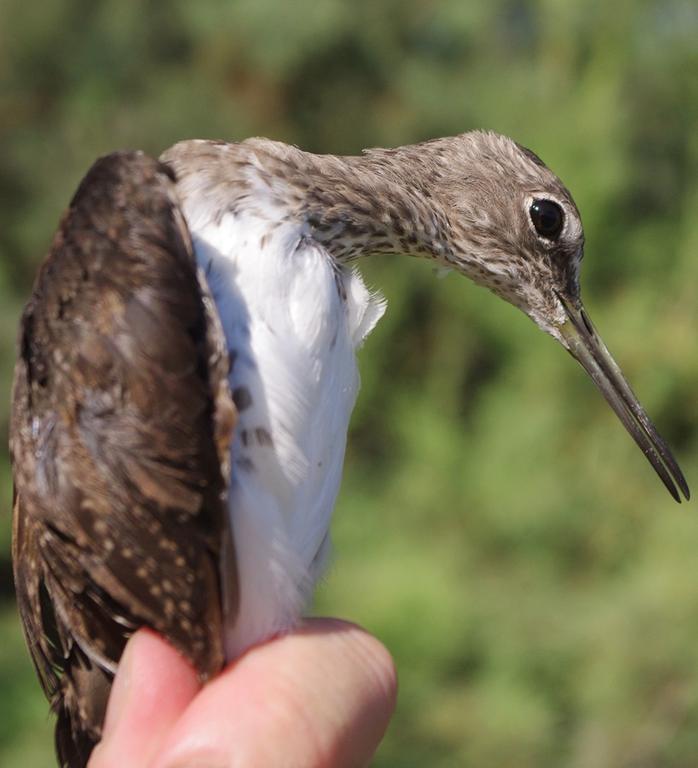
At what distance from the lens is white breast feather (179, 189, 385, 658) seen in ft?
6.19

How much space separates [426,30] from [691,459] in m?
2.82

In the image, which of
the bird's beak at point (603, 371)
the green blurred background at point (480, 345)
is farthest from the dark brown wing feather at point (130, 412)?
the green blurred background at point (480, 345)

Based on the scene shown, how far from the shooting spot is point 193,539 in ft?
5.94

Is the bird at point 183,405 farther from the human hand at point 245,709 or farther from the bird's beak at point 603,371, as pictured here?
the bird's beak at point 603,371

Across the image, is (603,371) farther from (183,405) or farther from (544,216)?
(183,405)

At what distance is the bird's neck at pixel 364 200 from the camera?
6.84 ft

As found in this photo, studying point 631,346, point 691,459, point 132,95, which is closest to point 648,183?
point 631,346

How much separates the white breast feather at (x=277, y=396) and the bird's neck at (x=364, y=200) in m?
0.10

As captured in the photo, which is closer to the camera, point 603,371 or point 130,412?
point 130,412

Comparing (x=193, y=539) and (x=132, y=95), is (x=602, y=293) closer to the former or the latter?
(x=132, y=95)

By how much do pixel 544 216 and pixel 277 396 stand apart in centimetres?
102

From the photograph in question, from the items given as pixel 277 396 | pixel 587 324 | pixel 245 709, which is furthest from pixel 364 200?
pixel 245 709

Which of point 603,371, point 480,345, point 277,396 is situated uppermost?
point 277,396

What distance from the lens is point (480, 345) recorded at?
19.2ft
